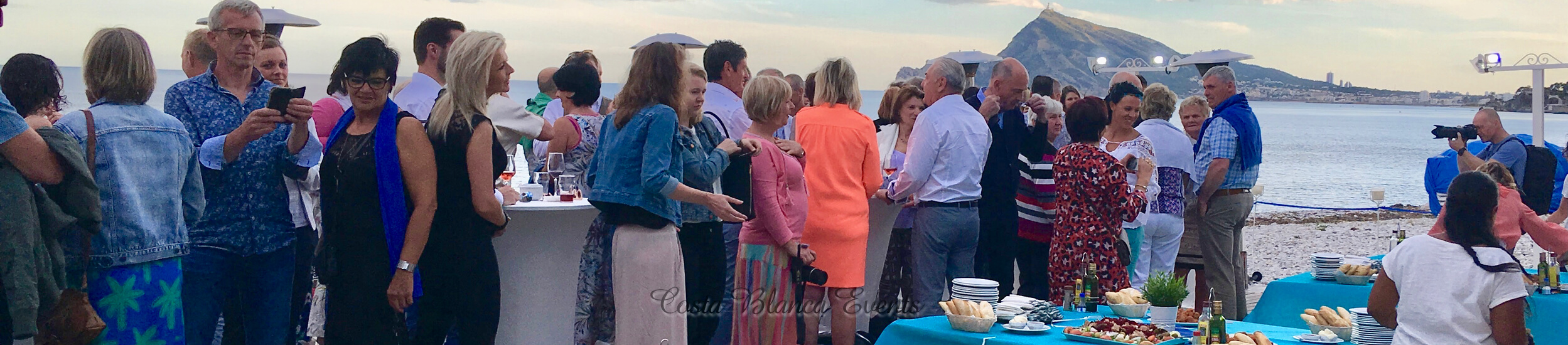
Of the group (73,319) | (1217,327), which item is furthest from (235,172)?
(1217,327)

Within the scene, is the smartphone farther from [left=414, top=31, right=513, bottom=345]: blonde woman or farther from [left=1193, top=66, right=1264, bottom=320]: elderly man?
[left=1193, top=66, right=1264, bottom=320]: elderly man

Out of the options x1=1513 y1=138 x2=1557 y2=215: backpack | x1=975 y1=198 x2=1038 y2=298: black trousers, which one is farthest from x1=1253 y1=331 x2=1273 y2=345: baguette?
x1=1513 y1=138 x2=1557 y2=215: backpack

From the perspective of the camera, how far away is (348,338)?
2998 millimetres

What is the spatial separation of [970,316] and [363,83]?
1.91 metres

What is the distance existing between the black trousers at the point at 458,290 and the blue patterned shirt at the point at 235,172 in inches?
24.4

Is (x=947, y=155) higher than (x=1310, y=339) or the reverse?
higher

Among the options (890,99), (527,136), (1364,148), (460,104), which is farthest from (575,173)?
(1364,148)

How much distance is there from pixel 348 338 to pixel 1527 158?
315 inches

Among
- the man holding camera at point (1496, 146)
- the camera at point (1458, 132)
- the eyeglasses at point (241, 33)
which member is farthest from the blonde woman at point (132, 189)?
the man holding camera at point (1496, 146)

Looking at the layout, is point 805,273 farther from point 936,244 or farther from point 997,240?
point 997,240

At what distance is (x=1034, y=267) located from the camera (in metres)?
5.36

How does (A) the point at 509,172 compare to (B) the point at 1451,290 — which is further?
(A) the point at 509,172

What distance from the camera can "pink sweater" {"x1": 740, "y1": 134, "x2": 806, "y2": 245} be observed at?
13.5ft

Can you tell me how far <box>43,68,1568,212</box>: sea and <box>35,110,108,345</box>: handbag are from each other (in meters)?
0.57
